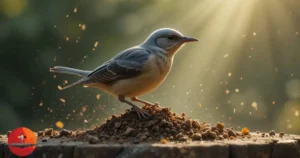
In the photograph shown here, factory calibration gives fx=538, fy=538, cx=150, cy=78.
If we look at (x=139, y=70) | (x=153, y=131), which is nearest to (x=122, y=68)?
(x=139, y=70)

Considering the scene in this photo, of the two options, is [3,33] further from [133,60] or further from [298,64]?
[298,64]

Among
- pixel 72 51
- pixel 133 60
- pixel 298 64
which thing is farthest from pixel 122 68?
pixel 298 64

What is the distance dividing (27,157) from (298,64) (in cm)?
1500

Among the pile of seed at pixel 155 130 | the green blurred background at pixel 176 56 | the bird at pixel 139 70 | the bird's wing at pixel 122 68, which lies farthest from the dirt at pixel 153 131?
the green blurred background at pixel 176 56

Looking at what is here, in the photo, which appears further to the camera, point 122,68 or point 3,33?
point 3,33

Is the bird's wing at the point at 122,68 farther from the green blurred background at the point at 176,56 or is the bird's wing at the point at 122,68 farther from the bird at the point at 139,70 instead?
the green blurred background at the point at 176,56

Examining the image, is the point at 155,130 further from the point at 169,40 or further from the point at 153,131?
the point at 169,40

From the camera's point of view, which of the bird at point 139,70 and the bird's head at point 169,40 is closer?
the bird at point 139,70

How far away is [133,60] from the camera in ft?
23.9

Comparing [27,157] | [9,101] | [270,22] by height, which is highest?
[270,22]

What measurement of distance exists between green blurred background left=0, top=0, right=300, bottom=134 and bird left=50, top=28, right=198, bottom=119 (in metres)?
1.84

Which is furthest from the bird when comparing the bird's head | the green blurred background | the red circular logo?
the green blurred background

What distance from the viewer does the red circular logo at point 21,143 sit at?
6.14 metres

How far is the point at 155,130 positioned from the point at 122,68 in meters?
1.24
